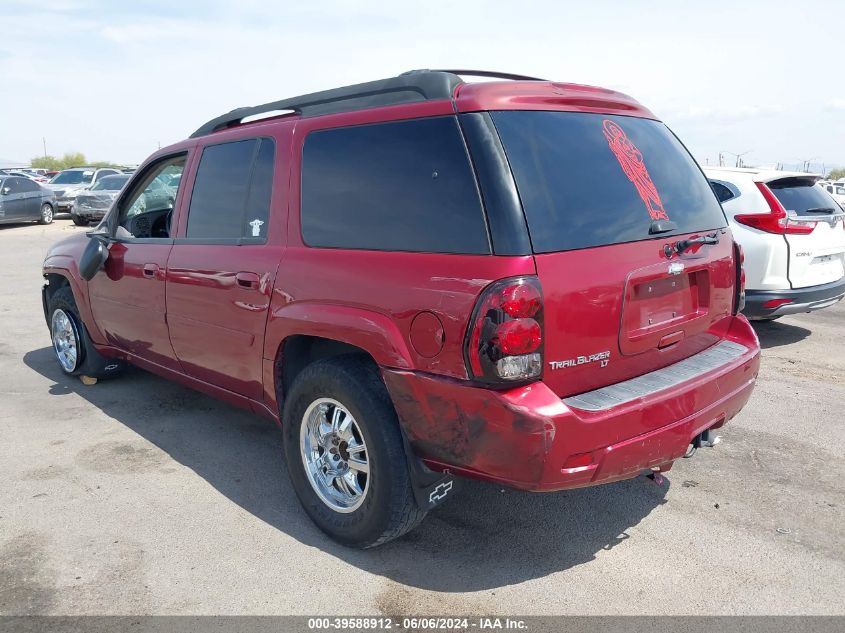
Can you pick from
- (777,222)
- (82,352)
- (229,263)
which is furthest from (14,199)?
(777,222)

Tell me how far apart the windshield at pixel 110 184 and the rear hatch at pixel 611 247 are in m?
20.5

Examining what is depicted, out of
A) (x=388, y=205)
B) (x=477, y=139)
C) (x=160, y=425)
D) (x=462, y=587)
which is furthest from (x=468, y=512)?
(x=160, y=425)

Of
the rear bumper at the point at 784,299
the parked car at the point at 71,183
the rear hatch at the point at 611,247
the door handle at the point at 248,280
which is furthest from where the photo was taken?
the parked car at the point at 71,183

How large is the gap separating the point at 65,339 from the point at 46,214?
18021 millimetres

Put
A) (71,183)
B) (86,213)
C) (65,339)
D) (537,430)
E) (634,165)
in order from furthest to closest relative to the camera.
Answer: (71,183) → (86,213) → (65,339) → (634,165) → (537,430)

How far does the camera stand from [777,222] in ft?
21.4

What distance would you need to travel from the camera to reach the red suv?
2664 mm

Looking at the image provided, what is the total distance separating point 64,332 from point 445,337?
4429mm

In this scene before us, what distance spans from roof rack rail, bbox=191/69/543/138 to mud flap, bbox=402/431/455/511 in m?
1.46

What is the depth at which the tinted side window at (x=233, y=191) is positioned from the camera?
12.2 feet

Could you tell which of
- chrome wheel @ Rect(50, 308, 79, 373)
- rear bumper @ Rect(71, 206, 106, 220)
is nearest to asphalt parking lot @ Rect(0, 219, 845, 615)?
chrome wheel @ Rect(50, 308, 79, 373)

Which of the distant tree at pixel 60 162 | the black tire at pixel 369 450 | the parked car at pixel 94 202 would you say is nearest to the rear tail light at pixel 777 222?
the black tire at pixel 369 450

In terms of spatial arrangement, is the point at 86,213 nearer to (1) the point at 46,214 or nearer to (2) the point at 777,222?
(1) the point at 46,214

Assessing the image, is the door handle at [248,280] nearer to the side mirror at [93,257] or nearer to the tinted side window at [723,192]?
the side mirror at [93,257]
